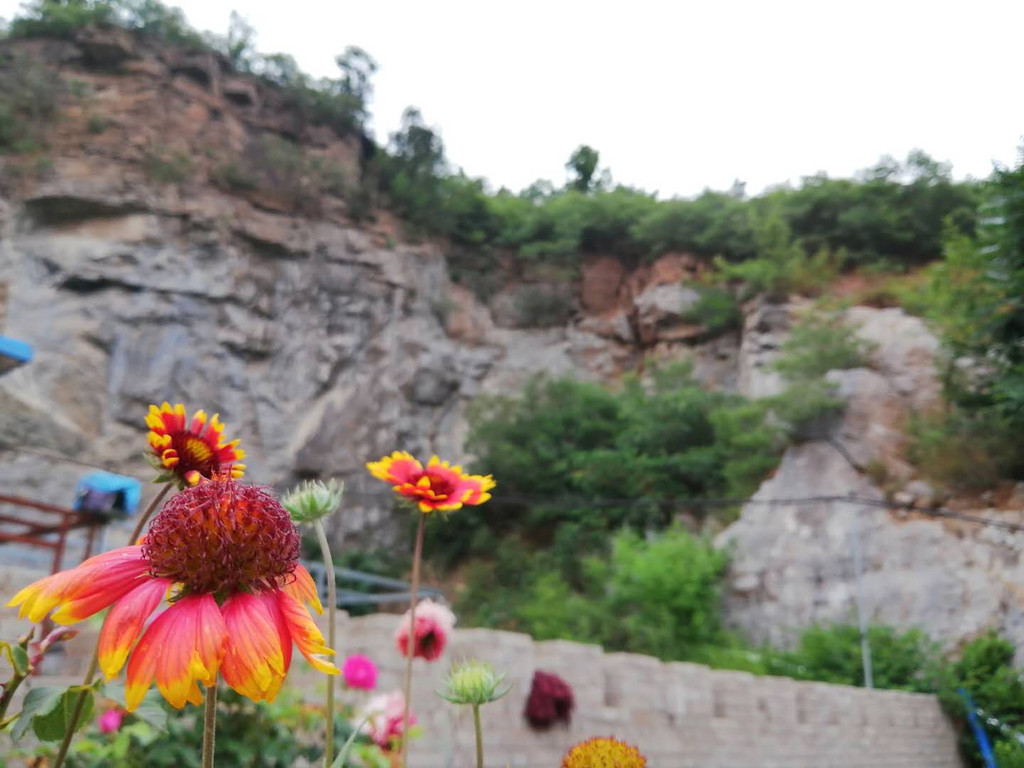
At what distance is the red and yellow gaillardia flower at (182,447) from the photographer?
3.62ft

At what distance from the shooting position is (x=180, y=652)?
56 cm

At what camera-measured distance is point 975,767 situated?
5789 millimetres

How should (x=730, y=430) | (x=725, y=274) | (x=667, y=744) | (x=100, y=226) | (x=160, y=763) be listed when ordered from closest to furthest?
1. (x=160, y=763)
2. (x=667, y=744)
3. (x=730, y=430)
4. (x=100, y=226)
5. (x=725, y=274)

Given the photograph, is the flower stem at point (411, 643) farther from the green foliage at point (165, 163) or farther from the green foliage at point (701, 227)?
the green foliage at point (701, 227)

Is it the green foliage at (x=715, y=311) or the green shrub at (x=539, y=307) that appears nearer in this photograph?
the green foliage at (x=715, y=311)

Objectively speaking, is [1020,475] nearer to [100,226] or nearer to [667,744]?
[667,744]

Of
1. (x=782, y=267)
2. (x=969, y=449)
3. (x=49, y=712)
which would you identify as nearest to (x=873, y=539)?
(x=969, y=449)

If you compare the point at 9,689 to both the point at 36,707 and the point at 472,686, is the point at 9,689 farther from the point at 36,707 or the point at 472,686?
the point at 472,686

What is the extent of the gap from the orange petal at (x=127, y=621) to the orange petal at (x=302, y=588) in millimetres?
111

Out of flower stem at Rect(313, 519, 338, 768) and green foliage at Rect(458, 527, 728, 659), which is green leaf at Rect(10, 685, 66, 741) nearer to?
flower stem at Rect(313, 519, 338, 768)

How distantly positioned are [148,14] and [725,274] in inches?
410

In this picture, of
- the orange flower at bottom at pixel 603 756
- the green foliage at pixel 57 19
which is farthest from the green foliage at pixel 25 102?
the orange flower at bottom at pixel 603 756

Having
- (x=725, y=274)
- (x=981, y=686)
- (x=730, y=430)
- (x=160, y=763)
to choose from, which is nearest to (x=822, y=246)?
(x=725, y=274)

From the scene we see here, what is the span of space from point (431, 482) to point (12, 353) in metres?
3.45
